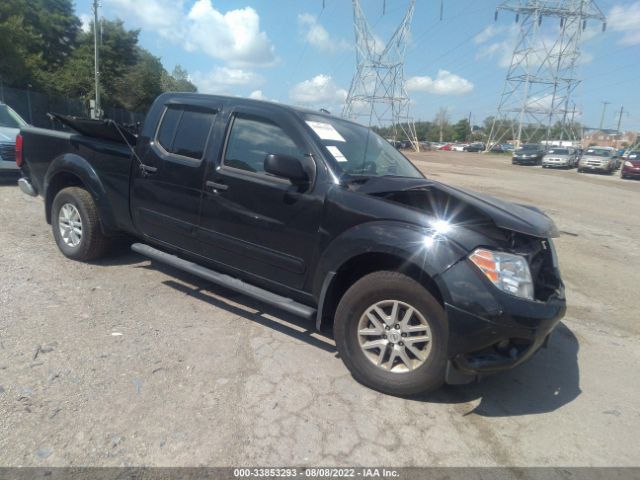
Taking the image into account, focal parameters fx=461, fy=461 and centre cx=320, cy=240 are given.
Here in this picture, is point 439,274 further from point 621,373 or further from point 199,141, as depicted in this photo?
point 199,141

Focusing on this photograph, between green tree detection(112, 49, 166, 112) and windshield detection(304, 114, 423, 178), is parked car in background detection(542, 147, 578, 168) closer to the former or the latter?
windshield detection(304, 114, 423, 178)

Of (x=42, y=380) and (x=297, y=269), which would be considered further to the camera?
(x=297, y=269)

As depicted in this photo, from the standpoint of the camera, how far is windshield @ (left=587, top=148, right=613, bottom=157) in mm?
34731

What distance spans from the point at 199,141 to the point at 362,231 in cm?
187

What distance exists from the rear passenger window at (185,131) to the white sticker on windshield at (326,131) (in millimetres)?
994

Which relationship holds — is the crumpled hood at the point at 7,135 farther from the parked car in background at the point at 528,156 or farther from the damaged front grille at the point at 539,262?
the parked car in background at the point at 528,156

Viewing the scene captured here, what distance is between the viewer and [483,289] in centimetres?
276

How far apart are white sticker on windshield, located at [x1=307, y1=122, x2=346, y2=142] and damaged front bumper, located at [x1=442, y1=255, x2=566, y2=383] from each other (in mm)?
1569

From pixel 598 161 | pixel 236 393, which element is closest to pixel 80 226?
pixel 236 393

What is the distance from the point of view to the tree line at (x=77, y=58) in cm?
3897

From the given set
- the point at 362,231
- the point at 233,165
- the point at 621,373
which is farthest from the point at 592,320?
the point at 233,165

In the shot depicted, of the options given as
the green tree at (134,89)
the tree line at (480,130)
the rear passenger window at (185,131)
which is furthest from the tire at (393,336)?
the tree line at (480,130)

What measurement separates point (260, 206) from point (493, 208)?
5.74ft

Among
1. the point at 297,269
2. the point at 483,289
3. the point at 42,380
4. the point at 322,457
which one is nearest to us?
the point at 322,457
